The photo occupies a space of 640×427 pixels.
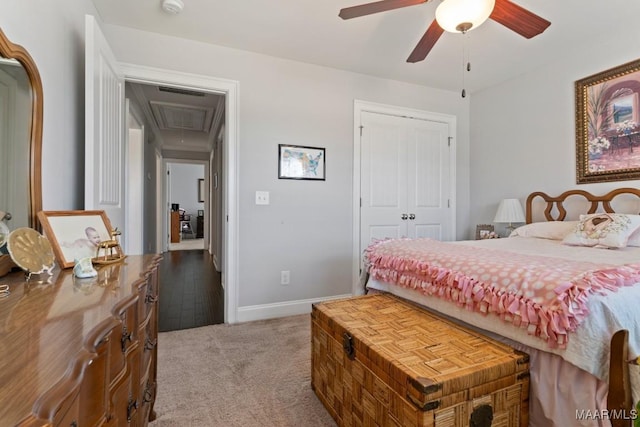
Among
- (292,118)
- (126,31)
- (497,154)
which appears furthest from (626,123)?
(126,31)

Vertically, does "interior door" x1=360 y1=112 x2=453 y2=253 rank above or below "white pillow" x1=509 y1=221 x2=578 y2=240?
above

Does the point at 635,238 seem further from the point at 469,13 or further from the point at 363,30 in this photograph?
the point at 363,30

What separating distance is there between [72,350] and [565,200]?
3.69 m

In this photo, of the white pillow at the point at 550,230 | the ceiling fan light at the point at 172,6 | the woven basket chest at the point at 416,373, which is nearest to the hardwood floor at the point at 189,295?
the woven basket chest at the point at 416,373

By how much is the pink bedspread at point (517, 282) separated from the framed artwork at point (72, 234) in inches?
60.6

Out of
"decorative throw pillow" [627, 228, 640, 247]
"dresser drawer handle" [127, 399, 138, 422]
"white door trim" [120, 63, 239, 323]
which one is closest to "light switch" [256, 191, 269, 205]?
"white door trim" [120, 63, 239, 323]

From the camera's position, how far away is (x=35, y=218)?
4.03 feet

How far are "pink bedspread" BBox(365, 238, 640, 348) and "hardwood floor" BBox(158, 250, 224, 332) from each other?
6.24ft

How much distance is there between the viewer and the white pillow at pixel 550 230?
8.31 feet

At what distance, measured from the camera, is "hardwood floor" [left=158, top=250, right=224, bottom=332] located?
2821 mm

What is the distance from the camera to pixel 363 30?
8.11ft

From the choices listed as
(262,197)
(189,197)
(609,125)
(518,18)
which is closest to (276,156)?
(262,197)

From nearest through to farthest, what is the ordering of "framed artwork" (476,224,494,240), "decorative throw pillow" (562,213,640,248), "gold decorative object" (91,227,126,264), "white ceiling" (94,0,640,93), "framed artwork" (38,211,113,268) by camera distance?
1. "framed artwork" (38,211,113,268)
2. "gold decorative object" (91,227,126,264)
3. "decorative throw pillow" (562,213,640,248)
4. "white ceiling" (94,0,640,93)
5. "framed artwork" (476,224,494,240)

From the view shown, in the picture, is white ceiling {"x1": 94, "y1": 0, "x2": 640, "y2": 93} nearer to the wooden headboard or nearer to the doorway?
the wooden headboard
